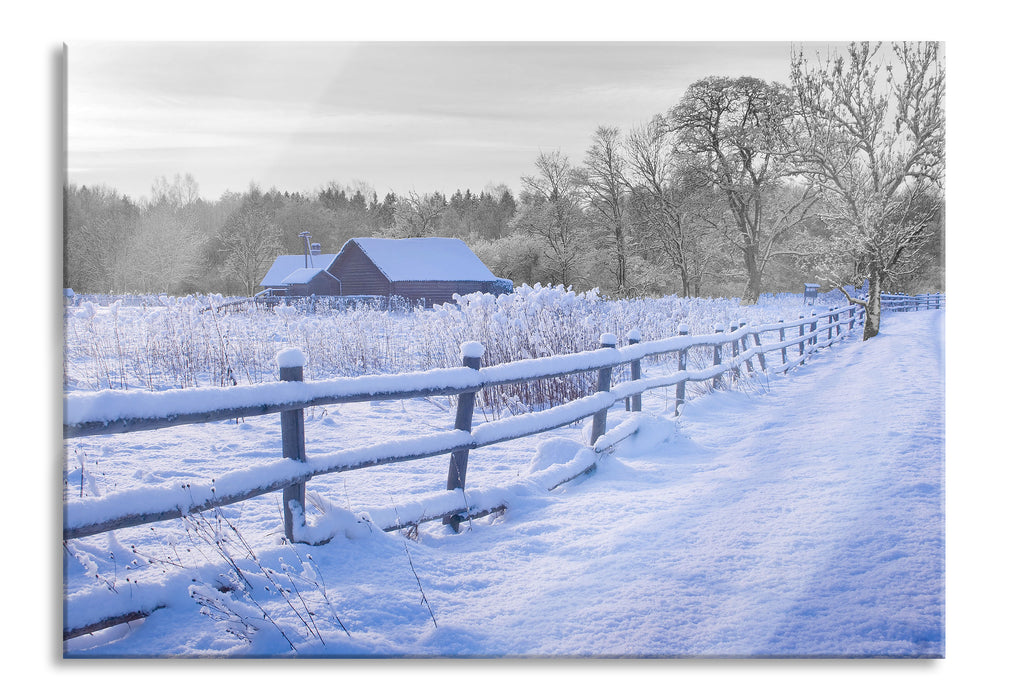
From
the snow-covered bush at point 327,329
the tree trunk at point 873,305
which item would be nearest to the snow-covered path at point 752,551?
the tree trunk at point 873,305

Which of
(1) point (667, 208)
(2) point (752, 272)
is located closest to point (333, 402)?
(1) point (667, 208)

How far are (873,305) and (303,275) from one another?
10.9 feet

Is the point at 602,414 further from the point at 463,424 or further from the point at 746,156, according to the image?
the point at 746,156

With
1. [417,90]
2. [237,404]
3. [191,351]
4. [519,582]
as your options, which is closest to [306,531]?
[237,404]

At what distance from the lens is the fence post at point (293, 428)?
2.59 m

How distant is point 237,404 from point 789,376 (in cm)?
403

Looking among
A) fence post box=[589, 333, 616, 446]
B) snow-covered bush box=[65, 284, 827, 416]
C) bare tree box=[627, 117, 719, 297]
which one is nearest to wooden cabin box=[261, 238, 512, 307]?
snow-covered bush box=[65, 284, 827, 416]

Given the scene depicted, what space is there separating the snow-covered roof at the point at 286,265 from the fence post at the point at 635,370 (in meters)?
1.87

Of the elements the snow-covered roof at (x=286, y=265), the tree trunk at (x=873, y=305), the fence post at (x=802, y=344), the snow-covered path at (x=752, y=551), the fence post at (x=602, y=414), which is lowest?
the snow-covered path at (x=752, y=551)

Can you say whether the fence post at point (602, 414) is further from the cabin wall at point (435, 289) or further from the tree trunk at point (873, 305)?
the tree trunk at point (873, 305)

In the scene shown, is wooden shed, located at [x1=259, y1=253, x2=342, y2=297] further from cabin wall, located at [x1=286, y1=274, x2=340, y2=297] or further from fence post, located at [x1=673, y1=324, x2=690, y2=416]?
fence post, located at [x1=673, y1=324, x2=690, y2=416]

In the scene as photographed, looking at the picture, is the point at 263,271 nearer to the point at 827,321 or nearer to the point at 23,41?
the point at 23,41

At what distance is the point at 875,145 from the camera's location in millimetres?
3752

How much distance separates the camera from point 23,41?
3.46 meters
